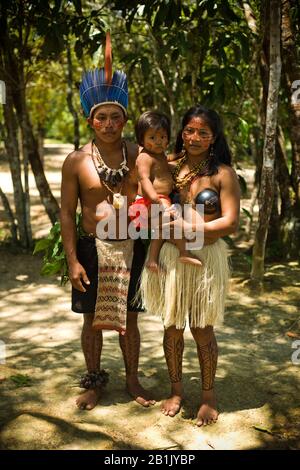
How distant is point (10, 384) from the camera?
11.1 ft

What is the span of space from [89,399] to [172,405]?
0.49 m

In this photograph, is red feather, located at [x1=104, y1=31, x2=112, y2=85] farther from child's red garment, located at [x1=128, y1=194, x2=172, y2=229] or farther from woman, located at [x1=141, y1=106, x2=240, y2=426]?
child's red garment, located at [x1=128, y1=194, x2=172, y2=229]

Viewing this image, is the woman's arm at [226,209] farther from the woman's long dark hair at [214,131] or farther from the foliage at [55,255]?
the foliage at [55,255]

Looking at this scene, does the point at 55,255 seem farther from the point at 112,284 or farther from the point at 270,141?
the point at 270,141

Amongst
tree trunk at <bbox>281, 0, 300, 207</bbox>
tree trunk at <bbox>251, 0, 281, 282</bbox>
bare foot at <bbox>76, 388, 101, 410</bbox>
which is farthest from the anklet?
tree trunk at <bbox>281, 0, 300, 207</bbox>

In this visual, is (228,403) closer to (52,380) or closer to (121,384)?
(121,384)

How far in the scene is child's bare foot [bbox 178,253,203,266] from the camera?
2.81m

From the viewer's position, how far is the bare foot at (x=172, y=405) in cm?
308

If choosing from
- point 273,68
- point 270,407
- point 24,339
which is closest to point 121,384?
point 270,407

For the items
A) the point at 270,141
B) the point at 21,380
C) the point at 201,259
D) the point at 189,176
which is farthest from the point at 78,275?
the point at 270,141

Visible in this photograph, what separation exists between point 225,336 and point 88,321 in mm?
1717

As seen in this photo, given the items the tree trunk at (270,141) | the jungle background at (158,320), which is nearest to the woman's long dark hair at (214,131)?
the jungle background at (158,320)

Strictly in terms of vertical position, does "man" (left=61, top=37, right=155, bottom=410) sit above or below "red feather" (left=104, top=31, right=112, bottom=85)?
below

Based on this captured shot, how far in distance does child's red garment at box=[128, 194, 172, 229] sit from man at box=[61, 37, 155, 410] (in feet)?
0.39
